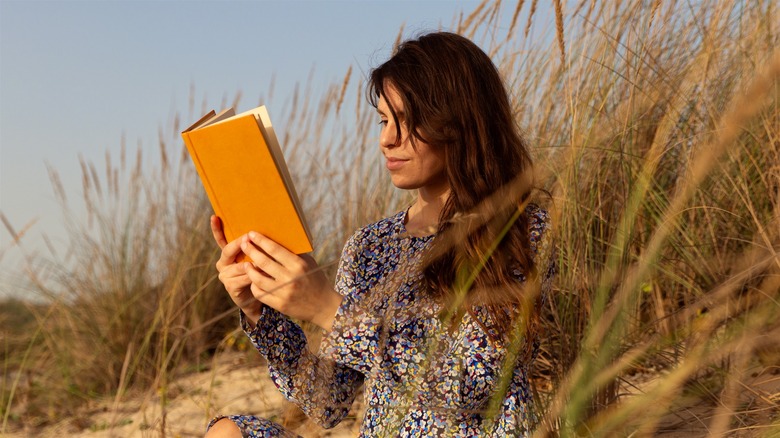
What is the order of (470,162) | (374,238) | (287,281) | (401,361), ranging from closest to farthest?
(287,281) < (401,361) < (470,162) < (374,238)

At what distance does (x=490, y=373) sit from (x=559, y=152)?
1.23m

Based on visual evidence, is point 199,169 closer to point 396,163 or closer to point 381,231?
point 396,163

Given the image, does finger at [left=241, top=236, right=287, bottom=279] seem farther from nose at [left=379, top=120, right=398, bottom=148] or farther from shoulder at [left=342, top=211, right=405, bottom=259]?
shoulder at [left=342, top=211, right=405, bottom=259]

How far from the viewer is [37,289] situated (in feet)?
13.9

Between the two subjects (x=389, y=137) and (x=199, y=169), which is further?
(x=389, y=137)

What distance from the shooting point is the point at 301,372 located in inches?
71.5

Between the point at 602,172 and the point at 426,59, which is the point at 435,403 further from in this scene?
the point at 602,172

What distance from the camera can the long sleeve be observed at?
5.70 feet

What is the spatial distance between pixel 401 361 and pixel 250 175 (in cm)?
46

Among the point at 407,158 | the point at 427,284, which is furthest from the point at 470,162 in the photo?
the point at 427,284

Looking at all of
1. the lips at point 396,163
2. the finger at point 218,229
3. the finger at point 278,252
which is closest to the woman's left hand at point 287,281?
the finger at point 278,252

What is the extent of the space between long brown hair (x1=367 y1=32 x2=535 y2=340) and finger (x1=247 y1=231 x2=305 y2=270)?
263 millimetres

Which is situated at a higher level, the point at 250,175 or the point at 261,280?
the point at 250,175

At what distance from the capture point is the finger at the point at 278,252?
143cm
